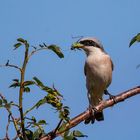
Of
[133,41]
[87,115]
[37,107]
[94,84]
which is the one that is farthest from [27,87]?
[94,84]

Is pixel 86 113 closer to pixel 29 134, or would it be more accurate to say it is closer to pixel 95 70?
pixel 29 134

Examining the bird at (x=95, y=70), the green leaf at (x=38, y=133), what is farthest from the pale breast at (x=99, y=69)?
the green leaf at (x=38, y=133)

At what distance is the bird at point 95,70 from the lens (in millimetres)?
7414

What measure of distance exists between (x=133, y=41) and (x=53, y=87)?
2.10ft

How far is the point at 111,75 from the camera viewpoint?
757 centimetres

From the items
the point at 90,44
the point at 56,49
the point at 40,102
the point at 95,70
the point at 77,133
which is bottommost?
the point at 77,133

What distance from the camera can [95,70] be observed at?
7.54 m

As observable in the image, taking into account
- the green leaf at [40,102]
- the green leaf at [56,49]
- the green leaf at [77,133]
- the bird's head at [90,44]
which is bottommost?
the green leaf at [77,133]

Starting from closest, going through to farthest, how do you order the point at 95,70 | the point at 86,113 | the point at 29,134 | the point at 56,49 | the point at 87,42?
the point at 29,134
the point at 56,49
the point at 86,113
the point at 95,70
the point at 87,42

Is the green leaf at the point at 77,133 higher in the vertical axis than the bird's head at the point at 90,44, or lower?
lower

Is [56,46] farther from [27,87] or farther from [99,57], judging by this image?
[99,57]

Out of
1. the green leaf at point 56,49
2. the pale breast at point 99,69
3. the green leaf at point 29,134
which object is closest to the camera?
the green leaf at point 29,134

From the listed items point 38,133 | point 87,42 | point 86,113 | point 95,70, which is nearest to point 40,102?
point 38,133

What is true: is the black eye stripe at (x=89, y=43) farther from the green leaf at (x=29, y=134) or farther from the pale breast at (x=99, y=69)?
the green leaf at (x=29, y=134)
